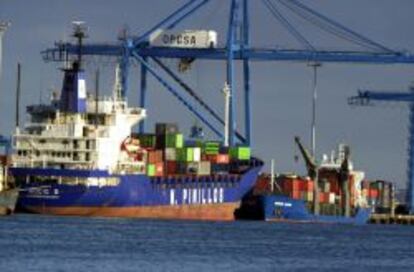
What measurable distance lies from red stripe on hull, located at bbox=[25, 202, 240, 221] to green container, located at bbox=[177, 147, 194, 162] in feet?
9.78

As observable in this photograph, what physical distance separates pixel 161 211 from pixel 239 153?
539 inches

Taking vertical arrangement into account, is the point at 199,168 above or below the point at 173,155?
below

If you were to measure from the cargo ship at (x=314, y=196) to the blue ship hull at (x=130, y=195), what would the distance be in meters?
3.94

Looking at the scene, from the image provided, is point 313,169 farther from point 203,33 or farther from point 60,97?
point 60,97

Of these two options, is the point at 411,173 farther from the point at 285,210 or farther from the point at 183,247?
the point at 183,247

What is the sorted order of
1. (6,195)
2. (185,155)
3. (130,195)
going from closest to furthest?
(6,195), (130,195), (185,155)

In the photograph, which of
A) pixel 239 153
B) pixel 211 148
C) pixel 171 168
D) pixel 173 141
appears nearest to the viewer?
A: pixel 173 141

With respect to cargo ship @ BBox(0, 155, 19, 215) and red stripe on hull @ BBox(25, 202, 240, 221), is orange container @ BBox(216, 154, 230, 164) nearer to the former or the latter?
red stripe on hull @ BBox(25, 202, 240, 221)

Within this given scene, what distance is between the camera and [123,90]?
147125 mm

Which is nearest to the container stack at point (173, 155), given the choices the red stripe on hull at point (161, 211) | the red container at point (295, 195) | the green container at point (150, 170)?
the green container at point (150, 170)

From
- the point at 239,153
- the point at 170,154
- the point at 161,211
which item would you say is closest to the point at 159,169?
the point at 170,154

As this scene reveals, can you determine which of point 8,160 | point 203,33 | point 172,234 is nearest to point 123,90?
point 203,33

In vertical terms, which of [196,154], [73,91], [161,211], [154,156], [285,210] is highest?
[73,91]

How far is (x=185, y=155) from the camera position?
14012cm
